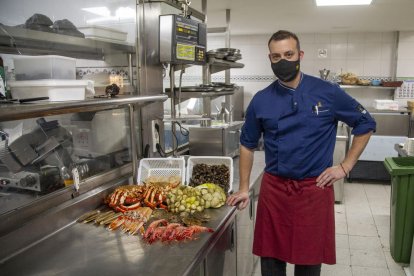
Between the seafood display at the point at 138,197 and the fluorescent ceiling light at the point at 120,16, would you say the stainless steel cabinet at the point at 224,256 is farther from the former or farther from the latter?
the fluorescent ceiling light at the point at 120,16

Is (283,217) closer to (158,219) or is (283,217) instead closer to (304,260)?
(304,260)

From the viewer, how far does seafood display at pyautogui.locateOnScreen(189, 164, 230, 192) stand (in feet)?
7.59

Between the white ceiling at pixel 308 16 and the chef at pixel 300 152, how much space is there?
7.16 feet

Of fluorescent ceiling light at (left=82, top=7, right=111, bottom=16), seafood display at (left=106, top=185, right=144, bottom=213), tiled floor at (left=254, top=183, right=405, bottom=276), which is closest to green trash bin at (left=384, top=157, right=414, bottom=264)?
tiled floor at (left=254, top=183, right=405, bottom=276)

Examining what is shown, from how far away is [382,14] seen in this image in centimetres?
453

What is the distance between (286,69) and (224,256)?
1.05 metres

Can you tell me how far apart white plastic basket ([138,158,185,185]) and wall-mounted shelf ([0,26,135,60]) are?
0.76 metres

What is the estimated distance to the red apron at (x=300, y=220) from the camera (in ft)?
6.35

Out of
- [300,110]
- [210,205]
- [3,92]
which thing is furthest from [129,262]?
[300,110]

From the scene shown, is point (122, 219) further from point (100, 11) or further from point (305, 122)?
point (100, 11)

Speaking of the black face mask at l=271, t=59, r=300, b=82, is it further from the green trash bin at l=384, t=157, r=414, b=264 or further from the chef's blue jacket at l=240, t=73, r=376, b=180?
the green trash bin at l=384, t=157, r=414, b=264

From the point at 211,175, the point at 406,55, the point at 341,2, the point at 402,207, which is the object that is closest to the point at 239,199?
the point at 211,175

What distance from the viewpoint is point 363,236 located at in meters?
3.62

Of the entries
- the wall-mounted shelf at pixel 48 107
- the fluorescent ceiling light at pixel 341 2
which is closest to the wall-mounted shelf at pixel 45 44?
the wall-mounted shelf at pixel 48 107
